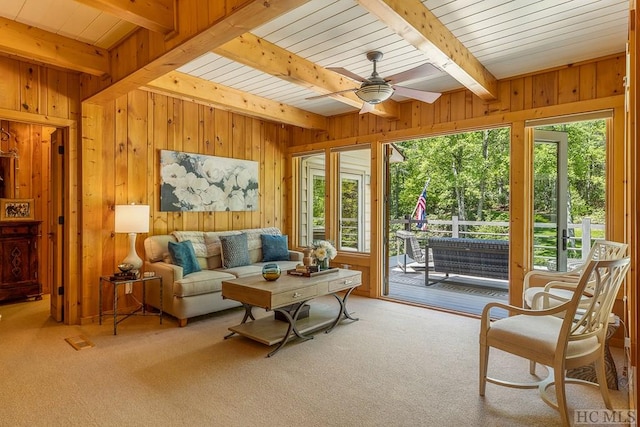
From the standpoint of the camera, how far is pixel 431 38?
8.63 feet

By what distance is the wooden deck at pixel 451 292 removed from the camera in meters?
4.63

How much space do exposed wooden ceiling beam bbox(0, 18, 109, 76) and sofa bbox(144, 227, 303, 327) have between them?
76.2 inches

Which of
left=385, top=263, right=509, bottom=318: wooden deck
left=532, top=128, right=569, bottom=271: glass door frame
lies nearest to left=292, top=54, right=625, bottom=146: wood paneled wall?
left=532, top=128, right=569, bottom=271: glass door frame

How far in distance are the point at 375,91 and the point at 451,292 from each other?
11.9ft

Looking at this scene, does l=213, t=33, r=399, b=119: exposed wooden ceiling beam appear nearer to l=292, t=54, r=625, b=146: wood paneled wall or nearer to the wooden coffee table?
l=292, t=54, r=625, b=146: wood paneled wall

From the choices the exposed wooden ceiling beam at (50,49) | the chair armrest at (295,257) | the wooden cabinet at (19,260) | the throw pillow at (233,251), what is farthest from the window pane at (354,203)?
the wooden cabinet at (19,260)

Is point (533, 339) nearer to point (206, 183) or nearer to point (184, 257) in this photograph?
point (184, 257)

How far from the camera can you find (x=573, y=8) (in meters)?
2.59

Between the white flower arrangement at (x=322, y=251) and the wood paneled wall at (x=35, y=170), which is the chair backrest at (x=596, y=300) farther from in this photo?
the wood paneled wall at (x=35, y=170)

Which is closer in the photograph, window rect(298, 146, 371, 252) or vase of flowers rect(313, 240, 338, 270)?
vase of flowers rect(313, 240, 338, 270)

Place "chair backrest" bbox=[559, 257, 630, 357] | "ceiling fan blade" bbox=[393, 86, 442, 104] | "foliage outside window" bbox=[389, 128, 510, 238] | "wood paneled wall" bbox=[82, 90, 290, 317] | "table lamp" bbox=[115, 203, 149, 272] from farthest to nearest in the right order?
"foliage outside window" bbox=[389, 128, 510, 238] < "wood paneled wall" bbox=[82, 90, 290, 317] < "table lamp" bbox=[115, 203, 149, 272] < "ceiling fan blade" bbox=[393, 86, 442, 104] < "chair backrest" bbox=[559, 257, 630, 357]

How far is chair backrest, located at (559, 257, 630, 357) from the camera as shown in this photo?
6.43 ft

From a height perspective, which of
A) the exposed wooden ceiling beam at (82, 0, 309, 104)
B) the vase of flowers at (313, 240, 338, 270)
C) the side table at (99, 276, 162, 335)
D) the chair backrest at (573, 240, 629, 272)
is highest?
the exposed wooden ceiling beam at (82, 0, 309, 104)

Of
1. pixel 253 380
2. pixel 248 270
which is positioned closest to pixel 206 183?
pixel 248 270
